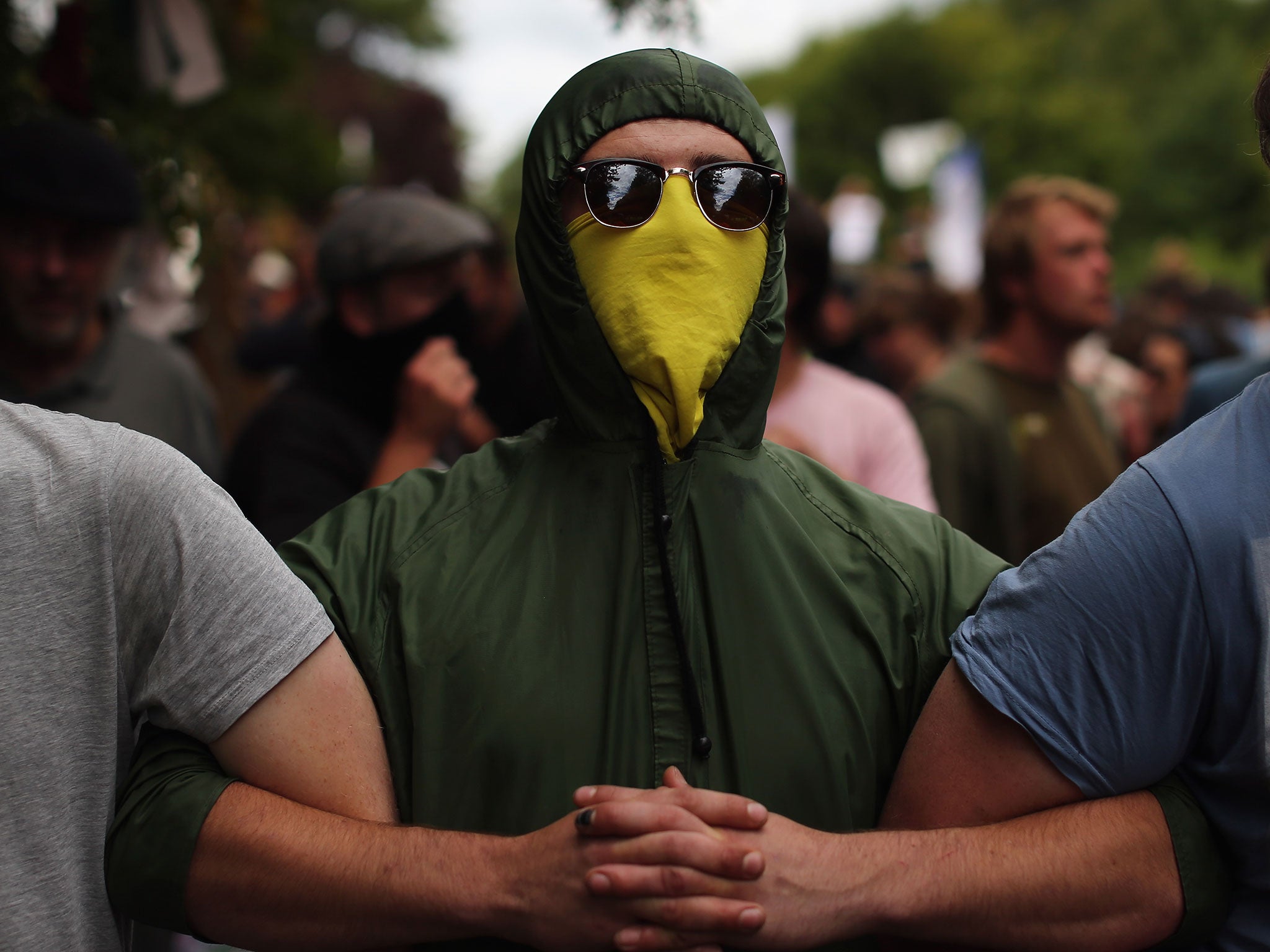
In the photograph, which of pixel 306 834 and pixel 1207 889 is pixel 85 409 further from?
pixel 1207 889

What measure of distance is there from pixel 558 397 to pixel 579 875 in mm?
739

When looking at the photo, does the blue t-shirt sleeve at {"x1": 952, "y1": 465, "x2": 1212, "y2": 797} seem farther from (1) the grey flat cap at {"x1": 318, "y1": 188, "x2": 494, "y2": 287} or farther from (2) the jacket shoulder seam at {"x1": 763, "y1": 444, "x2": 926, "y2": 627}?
(1) the grey flat cap at {"x1": 318, "y1": 188, "x2": 494, "y2": 287}

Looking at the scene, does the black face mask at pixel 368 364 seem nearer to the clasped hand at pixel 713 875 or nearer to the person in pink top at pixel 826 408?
the person in pink top at pixel 826 408

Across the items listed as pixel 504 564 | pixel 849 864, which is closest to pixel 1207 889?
pixel 849 864

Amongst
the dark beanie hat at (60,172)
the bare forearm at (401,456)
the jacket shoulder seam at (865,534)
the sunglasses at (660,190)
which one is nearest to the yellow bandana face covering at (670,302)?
the sunglasses at (660,190)

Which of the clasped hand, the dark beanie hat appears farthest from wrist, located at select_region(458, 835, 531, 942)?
the dark beanie hat

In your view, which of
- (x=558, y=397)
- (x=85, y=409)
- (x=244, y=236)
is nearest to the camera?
(x=558, y=397)

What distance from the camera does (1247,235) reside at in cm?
2820

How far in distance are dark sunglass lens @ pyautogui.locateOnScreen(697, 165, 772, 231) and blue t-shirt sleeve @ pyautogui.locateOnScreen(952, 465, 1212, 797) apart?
65 centimetres

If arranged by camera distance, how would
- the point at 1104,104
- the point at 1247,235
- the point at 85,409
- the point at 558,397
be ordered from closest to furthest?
the point at 558,397
the point at 85,409
the point at 1247,235
the point at 1104,104

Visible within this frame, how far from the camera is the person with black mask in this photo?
325 centimetres

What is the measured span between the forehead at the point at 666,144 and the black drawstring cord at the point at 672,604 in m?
0.41

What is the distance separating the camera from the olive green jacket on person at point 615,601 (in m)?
1.74

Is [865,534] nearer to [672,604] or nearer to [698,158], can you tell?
[672,604]
